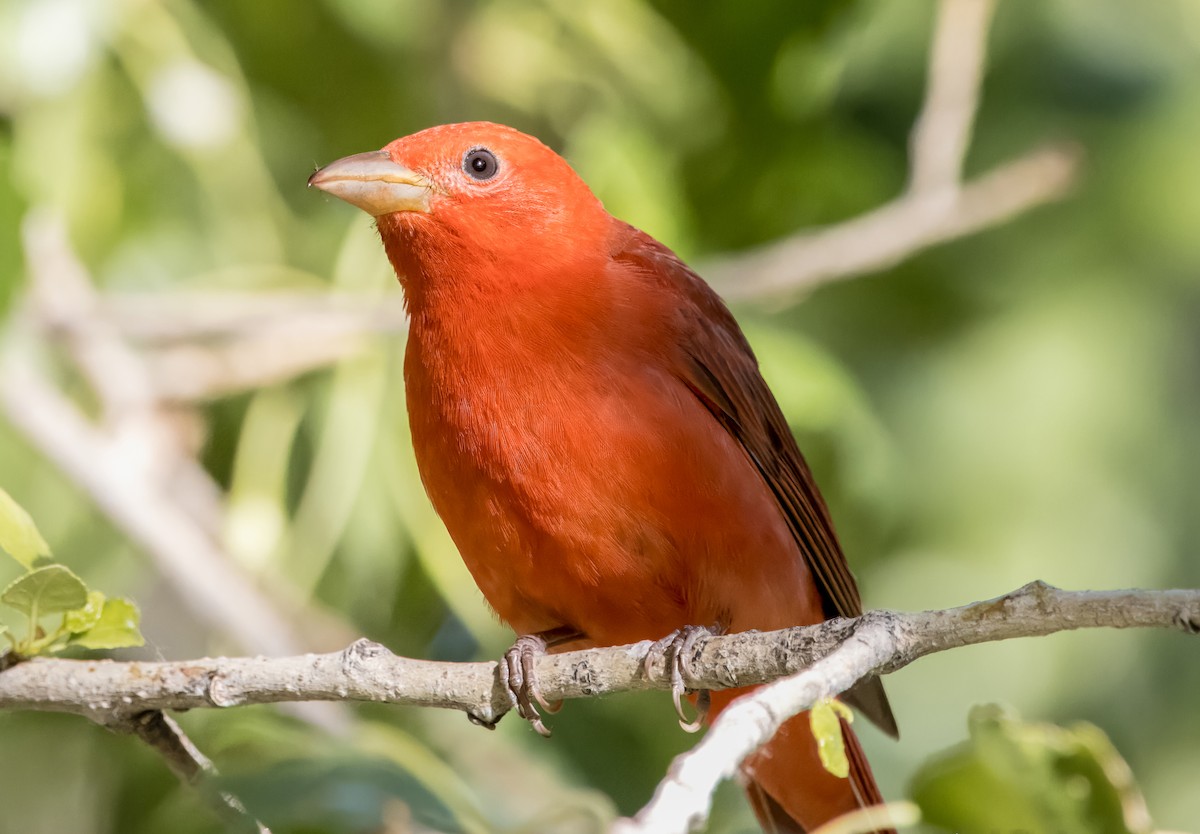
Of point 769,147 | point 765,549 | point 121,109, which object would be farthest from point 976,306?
point 121,109

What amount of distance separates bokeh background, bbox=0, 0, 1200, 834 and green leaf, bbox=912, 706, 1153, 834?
1.53 metres

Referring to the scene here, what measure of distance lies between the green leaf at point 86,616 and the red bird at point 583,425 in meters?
0.83

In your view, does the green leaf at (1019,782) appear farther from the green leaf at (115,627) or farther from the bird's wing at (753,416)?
the green leaf at (115,627)

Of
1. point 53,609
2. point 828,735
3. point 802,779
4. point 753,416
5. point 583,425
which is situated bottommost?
point 828,735

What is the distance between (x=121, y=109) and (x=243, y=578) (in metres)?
1.58

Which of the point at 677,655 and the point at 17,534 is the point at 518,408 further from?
the point at 17,534

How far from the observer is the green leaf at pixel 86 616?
8.65 feet

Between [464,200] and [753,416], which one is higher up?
[464,200]

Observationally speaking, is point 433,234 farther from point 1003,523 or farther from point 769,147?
point 1003,523

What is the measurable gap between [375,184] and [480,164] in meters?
0.29

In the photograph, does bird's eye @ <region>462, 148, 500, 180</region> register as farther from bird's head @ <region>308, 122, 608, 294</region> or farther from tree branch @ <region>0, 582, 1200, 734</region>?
tree branch @ <region>0, 582, 1200, 734</region>

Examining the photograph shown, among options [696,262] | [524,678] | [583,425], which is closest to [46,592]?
[524,678]

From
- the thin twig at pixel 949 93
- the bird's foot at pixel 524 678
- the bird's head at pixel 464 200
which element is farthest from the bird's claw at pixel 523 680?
the thin twig at pixel 949 93

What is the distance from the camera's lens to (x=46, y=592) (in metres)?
2.53
